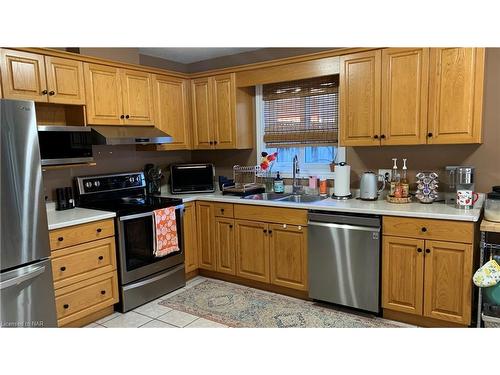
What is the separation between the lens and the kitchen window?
361 cm

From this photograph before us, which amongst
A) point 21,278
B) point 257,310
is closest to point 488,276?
point 257,310

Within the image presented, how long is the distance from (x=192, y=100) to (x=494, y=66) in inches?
111

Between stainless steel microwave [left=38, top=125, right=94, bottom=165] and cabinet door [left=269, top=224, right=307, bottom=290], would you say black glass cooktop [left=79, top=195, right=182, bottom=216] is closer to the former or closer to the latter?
stainless steel microwave [left=38, top=125, right=94, bottom=165]

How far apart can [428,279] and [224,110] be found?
2.50m

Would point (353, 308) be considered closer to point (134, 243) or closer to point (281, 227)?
point (281, 227)

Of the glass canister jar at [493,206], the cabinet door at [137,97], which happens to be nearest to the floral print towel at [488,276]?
the glass canister jar at [493,206]

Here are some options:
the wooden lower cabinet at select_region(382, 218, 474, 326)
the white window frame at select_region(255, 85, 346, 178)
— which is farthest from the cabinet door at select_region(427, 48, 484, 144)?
the white window frame at select_region(255, 85, 346, 178)

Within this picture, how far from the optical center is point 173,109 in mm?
3967

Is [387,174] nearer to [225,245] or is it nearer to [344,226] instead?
[344,226]

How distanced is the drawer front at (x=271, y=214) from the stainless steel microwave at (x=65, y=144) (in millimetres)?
1404

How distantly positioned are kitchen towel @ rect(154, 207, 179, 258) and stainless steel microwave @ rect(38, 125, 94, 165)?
768 millimetres

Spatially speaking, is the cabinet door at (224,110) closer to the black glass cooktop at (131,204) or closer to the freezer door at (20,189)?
the black glass cooktop at (131,204)

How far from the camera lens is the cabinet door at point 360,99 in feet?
9.80

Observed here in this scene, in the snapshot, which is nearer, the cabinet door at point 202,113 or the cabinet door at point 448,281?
the cabinet door at point 448,281
